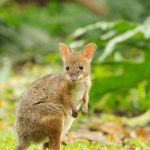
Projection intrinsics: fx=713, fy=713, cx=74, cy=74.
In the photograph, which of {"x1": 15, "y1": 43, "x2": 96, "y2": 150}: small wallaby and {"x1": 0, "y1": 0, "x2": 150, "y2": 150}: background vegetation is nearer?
{"x1": 15, "y1": 43, "x2": 96, "y2": 150}: small wallaby

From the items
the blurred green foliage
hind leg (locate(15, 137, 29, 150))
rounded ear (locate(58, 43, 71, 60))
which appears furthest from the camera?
the blurred green foliage

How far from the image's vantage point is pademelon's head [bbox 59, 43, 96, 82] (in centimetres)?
627

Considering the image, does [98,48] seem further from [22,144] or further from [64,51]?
[22,144]

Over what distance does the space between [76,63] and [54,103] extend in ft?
1.49

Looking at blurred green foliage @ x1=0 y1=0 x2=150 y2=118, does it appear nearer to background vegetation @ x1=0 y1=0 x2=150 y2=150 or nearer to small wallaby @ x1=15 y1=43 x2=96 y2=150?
background vegetation @ x1=0 y1=0 x2=150 y2=150

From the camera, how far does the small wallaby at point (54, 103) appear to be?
236 inches

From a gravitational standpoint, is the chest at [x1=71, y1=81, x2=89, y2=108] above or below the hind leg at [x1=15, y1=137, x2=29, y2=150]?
above

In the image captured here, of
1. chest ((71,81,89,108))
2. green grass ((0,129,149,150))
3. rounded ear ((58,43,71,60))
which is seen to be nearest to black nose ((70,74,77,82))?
chest ((71,81,89,108))

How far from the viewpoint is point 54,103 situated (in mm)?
6133

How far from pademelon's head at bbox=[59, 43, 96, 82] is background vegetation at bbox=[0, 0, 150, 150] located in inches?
34.2

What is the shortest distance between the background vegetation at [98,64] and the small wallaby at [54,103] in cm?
66

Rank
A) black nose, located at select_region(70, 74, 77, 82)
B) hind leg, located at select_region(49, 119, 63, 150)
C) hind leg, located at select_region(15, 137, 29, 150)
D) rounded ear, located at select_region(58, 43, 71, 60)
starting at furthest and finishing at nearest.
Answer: rounded ear, located at select_region(58, 43, 71, 60), black nose, located at select_region(70, 74, 77, 82), hind leg, located at select_region(15, 137, 29, 150), hind leg, located at select_region(49, 119, 63, 150)

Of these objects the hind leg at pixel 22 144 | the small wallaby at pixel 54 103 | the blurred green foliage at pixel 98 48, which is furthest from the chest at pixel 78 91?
the blurred green foliage at pixel 98 48

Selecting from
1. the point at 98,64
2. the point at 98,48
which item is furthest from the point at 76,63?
the point at 98,48
